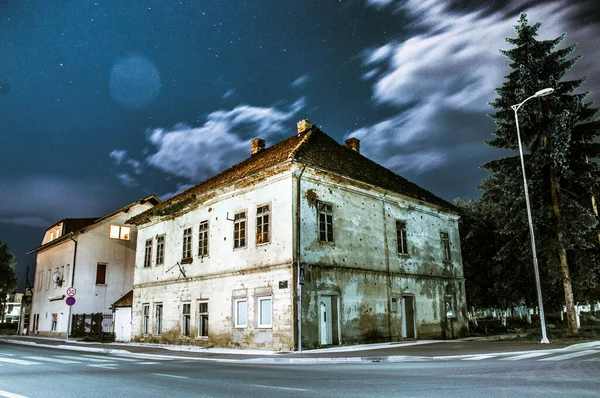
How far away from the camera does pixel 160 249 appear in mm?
27516

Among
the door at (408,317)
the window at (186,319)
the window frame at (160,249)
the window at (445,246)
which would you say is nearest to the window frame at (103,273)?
the window frame at (160,249)

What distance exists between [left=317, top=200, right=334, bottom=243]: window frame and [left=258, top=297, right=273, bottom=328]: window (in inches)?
141

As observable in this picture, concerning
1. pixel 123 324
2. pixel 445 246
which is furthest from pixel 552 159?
pixel 123 324

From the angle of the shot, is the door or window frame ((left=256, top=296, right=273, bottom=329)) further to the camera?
the door

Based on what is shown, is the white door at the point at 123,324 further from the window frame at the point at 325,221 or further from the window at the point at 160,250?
the window frame at the point at 325,221

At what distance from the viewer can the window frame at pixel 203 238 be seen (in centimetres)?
2342

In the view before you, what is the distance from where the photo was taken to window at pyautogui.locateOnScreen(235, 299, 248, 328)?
2003cm

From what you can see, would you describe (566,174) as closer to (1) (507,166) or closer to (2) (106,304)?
(1) (507,166)

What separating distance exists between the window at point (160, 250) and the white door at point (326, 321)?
12.3 meters

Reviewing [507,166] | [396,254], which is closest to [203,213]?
[396,254]

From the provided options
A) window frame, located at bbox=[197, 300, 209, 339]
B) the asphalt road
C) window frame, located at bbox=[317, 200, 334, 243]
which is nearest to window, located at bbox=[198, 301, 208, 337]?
window frame, located at bbox=[197, 300, 209, 339]

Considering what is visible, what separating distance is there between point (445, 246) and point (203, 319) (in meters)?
15.1

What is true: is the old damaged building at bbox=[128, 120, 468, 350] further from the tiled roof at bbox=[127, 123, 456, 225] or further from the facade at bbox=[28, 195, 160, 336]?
the facade at bbox=[28, 195, 160, 336]

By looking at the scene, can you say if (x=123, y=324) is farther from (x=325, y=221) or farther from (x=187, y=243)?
(x=325, y=221)
